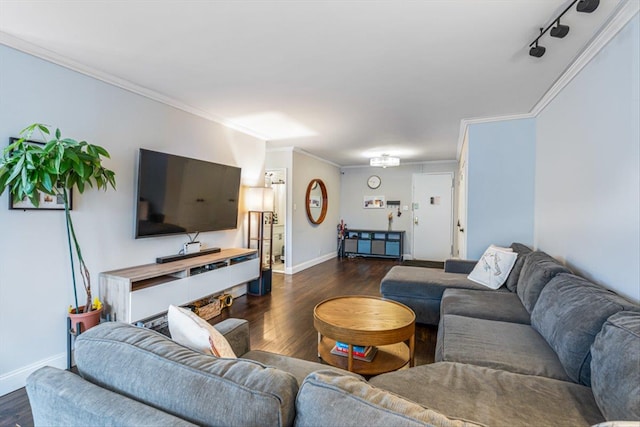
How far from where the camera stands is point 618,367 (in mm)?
1105

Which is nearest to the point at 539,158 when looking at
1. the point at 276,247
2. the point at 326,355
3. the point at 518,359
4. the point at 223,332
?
the point at 518,359

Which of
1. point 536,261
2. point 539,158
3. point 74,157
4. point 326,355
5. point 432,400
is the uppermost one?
point 539,158

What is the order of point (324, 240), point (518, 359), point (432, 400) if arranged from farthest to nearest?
point (324, 240)
point (518, 359)
point (432, 400)

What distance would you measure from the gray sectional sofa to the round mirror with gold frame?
425 centimetres

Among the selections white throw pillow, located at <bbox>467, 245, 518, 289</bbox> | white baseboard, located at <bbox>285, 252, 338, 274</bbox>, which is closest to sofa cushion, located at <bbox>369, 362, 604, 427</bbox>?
white throw pillow, located at <bbox>467, 245, 518, 289</bbox>

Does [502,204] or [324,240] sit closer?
[502,204]

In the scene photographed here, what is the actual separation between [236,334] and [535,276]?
2154mm

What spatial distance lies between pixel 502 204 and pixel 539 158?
0.64 meters

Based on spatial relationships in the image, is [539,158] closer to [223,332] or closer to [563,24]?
[563,24]

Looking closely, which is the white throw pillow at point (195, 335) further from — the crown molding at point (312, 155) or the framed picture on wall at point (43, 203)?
the crown molding at point (312, 155)

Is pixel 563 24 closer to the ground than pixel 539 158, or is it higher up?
higher up

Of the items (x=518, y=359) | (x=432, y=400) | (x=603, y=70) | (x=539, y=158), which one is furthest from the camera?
(x=539, y=158)

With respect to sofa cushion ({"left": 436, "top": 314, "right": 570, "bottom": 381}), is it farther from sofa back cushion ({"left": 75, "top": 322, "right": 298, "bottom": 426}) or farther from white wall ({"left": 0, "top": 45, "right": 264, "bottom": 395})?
white wall ({"left": 0, "top": 45, "right": 264, "bottom": 395})

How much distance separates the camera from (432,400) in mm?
1226
